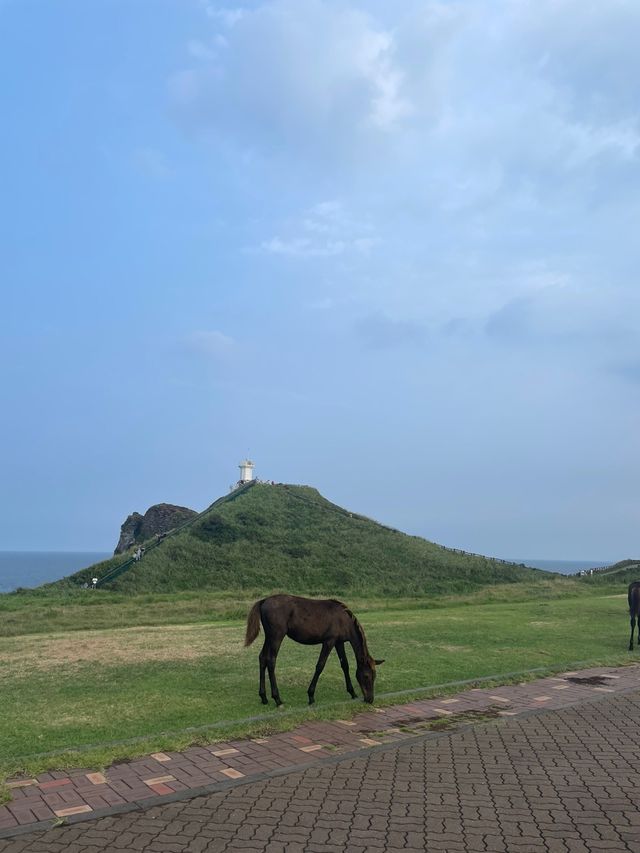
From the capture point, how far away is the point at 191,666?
1268 cm

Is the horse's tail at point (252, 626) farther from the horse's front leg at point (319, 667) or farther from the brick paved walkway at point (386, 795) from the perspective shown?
the brick paved walkway at point (386, 795)

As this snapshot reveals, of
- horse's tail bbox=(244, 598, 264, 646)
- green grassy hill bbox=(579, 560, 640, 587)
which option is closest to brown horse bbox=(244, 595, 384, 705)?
horse's tail bbox=(244, 598, 264, 646)

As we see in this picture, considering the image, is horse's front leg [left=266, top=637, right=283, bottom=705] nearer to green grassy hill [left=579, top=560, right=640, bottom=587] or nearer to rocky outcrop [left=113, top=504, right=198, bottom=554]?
green grassy hill [left=579, top=560, right=640, bottom=587]

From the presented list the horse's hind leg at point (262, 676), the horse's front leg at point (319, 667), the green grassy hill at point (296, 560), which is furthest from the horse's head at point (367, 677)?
the green grassy hill at point (296, 560)

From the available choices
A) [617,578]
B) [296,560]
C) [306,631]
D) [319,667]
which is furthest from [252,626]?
[617,578]

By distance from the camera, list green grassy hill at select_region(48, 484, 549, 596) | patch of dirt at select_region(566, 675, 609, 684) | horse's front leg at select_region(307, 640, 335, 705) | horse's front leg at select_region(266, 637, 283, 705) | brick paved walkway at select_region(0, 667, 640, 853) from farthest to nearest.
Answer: green grassy hill at select_region(48, 484, 549, 596), patch of dirt at select_region(566, 675, 609, 684), horse's front leg at select_region(307, 640, 335, 705), horse's front leg at select_region(266, 637, 283, 705), brick paved walkway at select_region(0, 667, 640, 853)

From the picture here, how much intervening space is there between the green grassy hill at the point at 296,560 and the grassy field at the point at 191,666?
14873 millimetres

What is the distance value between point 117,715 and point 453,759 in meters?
4.54

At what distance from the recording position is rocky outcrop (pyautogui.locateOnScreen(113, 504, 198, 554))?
236 ft

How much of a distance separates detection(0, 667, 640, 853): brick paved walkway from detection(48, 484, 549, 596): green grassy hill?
28.9m

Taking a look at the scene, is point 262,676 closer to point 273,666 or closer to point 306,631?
point 273,666

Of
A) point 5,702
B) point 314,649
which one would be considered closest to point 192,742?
point 5,702

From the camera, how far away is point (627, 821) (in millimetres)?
5664

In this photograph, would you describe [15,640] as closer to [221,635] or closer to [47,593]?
[221,635]
